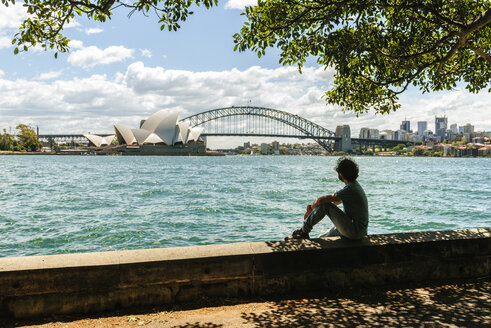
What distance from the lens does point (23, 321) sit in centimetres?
256

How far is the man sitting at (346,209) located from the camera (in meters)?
3.20

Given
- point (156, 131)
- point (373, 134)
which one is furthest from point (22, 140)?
point (373, 134)

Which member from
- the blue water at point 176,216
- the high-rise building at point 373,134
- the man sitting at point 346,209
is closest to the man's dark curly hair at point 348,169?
the man sitting at point 346,209

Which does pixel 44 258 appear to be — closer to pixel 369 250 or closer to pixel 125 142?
pixel 369 250

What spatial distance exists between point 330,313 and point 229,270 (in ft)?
2.53

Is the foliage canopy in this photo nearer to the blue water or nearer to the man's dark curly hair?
the man's dark curly hair

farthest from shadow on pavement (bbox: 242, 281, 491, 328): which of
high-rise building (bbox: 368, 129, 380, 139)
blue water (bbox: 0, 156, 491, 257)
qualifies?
→ high-rise building (bbox: 368, 129, 380, 139)

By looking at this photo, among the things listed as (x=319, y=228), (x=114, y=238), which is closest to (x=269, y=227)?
(x=319, y=228)

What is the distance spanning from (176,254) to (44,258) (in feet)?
2.98

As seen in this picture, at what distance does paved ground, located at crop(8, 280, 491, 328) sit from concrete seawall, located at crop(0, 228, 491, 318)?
0.11 meters

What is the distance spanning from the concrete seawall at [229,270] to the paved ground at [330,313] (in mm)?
107

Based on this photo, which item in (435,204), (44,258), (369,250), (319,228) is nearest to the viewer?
(44,258)

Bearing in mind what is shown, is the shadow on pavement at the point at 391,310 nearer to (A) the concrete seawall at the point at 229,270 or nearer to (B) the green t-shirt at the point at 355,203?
(A) the concrete seawall at the point at 229,270

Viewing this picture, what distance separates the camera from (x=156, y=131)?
293 ft
